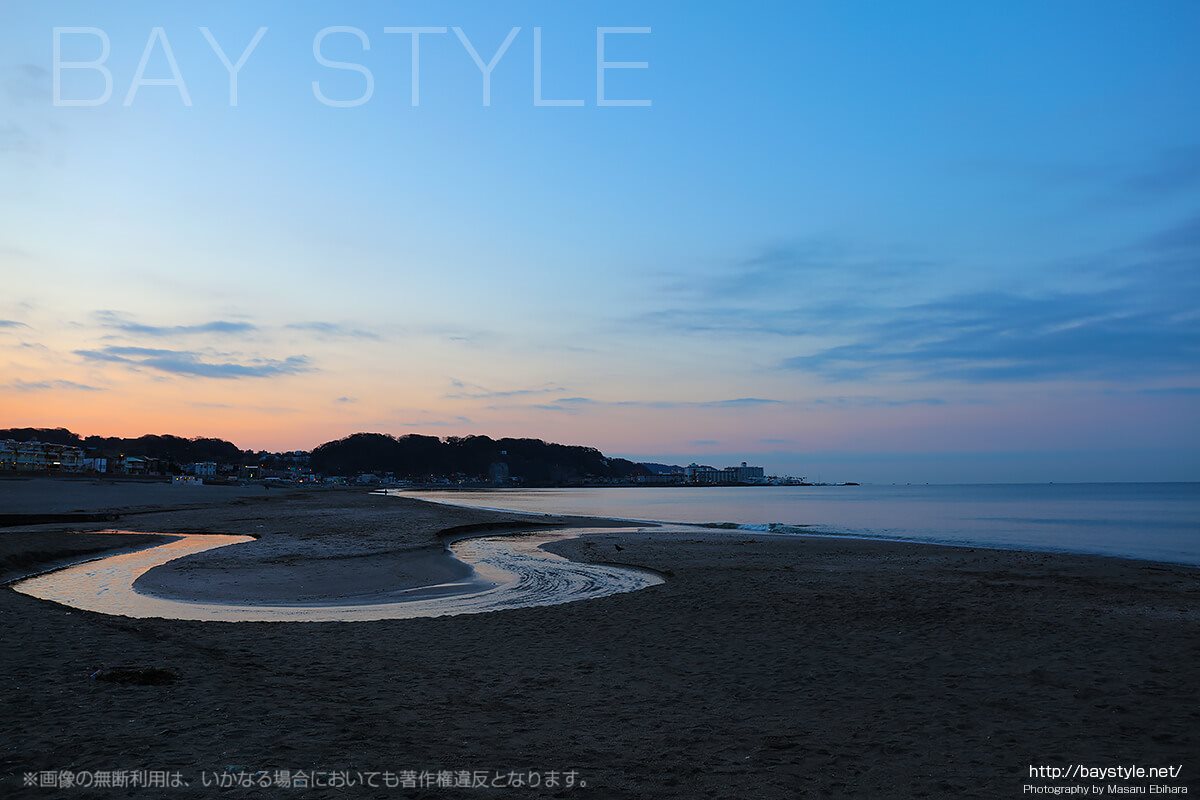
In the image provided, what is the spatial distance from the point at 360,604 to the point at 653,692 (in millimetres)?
10579

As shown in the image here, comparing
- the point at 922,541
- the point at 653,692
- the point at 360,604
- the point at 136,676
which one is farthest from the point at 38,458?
the point at 653,692

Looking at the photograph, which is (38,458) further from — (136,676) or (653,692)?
(653,692)

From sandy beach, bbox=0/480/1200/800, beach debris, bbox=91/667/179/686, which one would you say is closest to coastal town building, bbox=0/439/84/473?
sandy beach, bbox=0/480/1200/800

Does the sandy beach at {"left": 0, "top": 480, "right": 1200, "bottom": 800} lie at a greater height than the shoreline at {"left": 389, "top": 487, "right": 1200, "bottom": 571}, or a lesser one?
greater

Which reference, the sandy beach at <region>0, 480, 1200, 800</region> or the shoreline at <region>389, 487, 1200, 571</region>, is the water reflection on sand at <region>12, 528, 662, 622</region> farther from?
the shoreline at <region>389, 487, 1200, 571</region>

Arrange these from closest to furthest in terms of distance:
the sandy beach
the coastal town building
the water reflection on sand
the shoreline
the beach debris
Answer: the sandy beach < the beach debris < the water reflection on sand < the shoreline < the coastal town building

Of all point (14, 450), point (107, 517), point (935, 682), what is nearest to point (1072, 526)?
point (935, 682)

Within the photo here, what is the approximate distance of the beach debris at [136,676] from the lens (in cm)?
906

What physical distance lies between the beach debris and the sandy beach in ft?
0.56

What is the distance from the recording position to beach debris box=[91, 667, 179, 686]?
29.7 ft

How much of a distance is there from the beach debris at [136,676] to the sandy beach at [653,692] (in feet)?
0.56

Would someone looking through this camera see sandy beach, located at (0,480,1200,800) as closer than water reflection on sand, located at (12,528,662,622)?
Yes

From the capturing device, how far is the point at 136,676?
9.18m

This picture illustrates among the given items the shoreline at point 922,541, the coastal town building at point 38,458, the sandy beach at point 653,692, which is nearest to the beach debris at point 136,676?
the sandy beach at point 653,692
